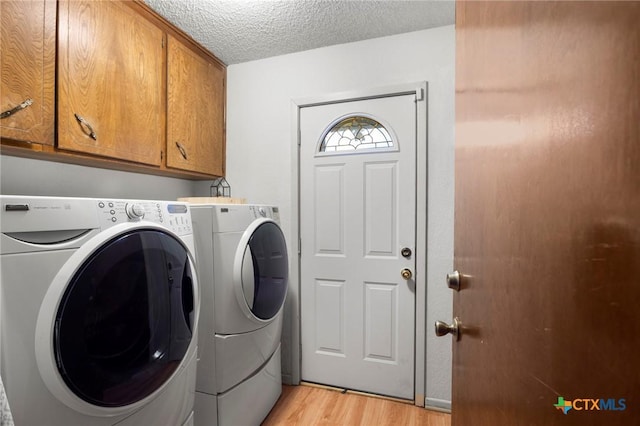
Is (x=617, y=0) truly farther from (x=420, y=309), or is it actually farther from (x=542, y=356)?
(x=420, y=309)

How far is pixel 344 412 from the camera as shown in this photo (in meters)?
1.72

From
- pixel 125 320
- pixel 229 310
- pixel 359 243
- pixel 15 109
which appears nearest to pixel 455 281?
pixel 125 320

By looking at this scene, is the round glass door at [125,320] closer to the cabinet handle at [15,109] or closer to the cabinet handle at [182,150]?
the cabinet handle at [15,109]

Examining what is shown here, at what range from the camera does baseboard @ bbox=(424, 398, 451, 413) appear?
5.59 ft

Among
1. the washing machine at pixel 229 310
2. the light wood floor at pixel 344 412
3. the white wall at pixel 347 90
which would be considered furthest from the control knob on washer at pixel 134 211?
the light wood floor at pixel 344 412

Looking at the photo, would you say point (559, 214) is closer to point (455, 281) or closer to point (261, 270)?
point (455, 281)

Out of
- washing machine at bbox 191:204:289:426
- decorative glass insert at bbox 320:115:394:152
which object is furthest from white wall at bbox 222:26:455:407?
washing machine at bbox 191:204:289:426

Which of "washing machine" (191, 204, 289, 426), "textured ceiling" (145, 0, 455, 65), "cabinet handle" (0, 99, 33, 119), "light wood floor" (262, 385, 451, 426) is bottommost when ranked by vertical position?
"light wood floor" (262, 385, 451, 426)

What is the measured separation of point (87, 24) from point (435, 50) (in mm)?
1798

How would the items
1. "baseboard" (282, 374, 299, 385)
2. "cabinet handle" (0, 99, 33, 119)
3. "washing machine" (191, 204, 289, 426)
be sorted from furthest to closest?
"baseboard" (282, 374, 299, 385)
"washing machine" (191, 204, 289, 426)
"cabinet handle" (0, 99, 33, 119)

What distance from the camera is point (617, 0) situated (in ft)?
0.72

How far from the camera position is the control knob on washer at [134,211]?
3.08 ft

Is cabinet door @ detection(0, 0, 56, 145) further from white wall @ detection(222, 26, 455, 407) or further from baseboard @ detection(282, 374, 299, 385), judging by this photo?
baseboard @ detection(282, 374, 299, 385)

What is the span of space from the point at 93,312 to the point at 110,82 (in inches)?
43.8
